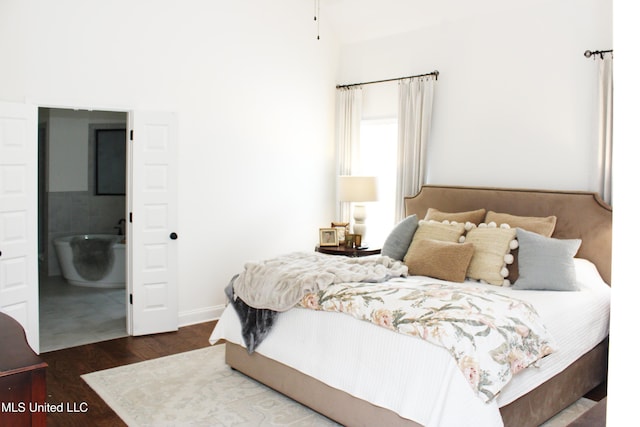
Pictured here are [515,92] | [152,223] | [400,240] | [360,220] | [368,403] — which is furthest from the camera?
[360,220]

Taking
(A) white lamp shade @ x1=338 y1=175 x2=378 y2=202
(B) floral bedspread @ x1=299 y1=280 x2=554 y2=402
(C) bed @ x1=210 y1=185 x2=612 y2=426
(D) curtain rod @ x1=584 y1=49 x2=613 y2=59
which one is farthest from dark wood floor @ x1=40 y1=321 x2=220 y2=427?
(D) curtain rod @ x1=584 y1=49 x2=613 y2=59

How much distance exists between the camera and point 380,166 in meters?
6.25

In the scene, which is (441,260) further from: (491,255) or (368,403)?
(368,403)

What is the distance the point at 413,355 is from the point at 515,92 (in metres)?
2.96

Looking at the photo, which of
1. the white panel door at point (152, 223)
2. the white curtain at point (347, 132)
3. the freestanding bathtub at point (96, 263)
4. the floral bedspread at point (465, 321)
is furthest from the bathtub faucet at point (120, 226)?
the floral bedspread at point (465, 321)

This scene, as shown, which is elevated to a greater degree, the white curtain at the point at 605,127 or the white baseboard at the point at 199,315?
the white curtain at the point at 605,127

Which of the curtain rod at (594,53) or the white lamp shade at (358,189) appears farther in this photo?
the white lamp shade at (358,189)

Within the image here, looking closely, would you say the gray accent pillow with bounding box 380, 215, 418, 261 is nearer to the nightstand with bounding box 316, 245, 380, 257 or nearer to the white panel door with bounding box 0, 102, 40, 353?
the nightstand with bounding box 316, 245, 380, 257

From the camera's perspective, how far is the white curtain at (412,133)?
18.1 ft

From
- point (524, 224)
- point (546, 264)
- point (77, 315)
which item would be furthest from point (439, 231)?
point (77, 315)

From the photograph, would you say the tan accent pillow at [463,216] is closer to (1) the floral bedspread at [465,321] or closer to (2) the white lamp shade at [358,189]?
(2) the white lamp shade at [358,189]

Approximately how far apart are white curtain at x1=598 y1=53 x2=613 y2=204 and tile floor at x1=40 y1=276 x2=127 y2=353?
420 centimetres

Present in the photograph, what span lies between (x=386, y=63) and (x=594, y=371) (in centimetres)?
369

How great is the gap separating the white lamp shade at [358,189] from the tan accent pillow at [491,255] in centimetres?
173
